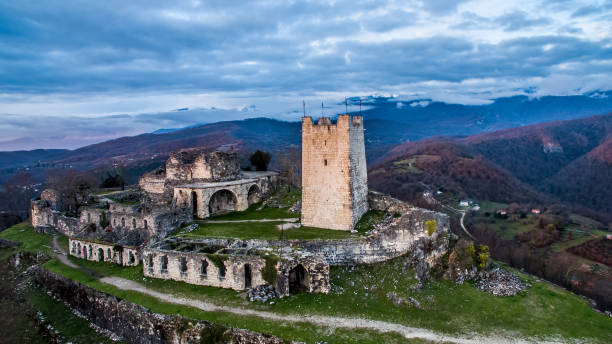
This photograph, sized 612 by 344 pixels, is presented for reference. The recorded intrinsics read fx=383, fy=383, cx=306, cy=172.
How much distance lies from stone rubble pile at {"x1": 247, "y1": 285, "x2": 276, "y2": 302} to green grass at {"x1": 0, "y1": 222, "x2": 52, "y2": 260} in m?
21.4

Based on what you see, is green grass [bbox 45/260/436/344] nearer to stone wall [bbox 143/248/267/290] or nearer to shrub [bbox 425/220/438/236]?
stone wall [bbox 143/248/267/290]

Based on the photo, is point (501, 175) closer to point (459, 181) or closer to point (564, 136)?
point (459, 181)

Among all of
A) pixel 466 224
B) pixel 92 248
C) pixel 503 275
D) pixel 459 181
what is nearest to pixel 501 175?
pixel 459 181

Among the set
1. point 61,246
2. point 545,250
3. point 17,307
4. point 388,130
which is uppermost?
point 388,130

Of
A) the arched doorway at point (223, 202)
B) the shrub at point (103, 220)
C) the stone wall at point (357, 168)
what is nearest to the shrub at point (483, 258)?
the stone wall at point (357, 168)

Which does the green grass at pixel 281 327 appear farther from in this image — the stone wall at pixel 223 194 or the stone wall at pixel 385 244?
the stone wall at pixel 223 194

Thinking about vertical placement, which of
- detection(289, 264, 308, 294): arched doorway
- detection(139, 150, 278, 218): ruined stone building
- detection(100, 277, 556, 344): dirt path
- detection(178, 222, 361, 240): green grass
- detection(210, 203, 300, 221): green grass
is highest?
detection(139, 150, 278, 218): ruined stone building

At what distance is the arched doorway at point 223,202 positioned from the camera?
35159 mm

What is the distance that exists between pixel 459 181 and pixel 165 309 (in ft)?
266

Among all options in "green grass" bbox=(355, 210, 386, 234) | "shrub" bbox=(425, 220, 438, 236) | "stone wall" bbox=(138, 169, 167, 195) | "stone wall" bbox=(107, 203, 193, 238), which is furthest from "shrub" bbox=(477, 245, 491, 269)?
"stone wall" bbox=(138, 169, 167, 195)

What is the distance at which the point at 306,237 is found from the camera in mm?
24828

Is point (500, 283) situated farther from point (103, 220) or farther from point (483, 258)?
point (103, 220)

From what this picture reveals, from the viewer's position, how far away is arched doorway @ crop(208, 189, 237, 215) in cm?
3516

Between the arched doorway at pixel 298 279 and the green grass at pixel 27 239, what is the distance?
22344mm
